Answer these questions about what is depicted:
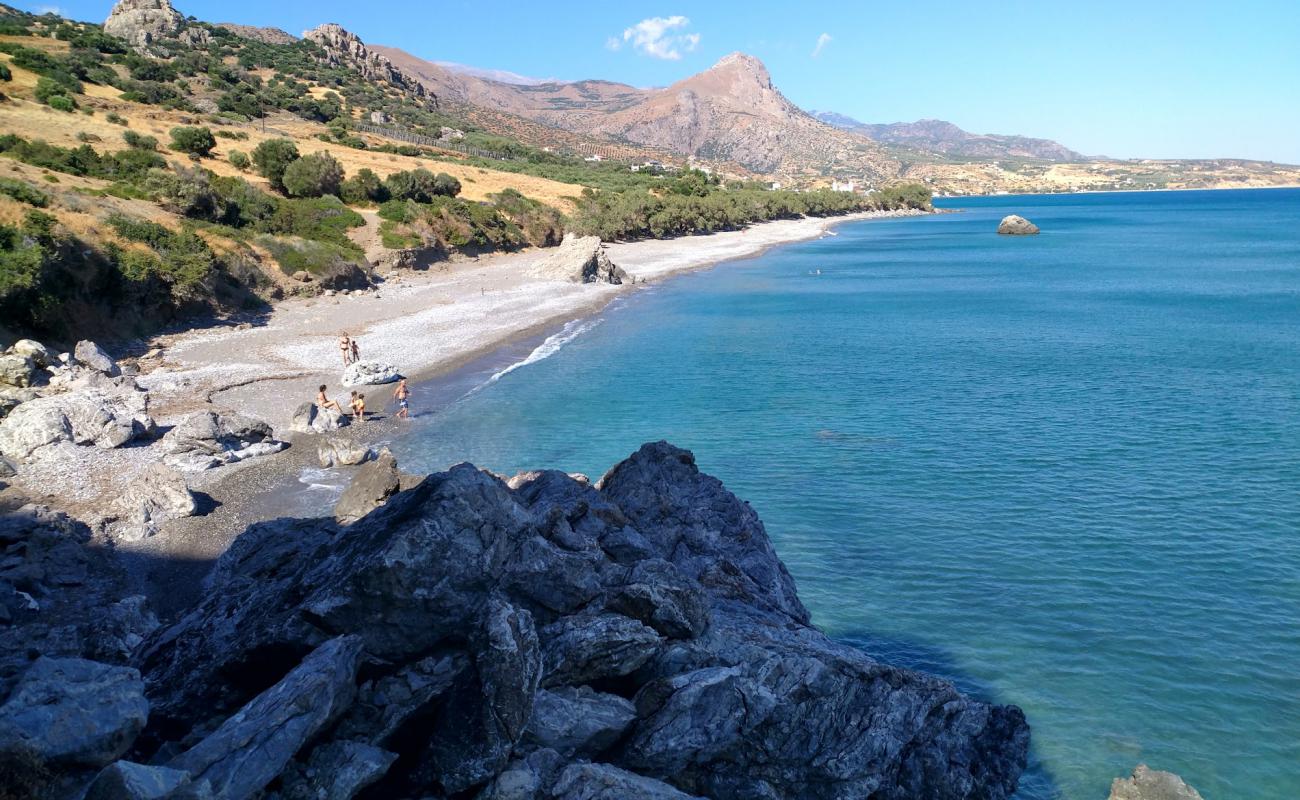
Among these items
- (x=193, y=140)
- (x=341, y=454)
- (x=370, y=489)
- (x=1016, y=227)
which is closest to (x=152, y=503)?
(x=341, y=454)

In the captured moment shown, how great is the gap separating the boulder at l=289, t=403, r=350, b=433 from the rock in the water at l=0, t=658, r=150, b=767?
64.0ft

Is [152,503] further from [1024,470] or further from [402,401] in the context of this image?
[1024,470]

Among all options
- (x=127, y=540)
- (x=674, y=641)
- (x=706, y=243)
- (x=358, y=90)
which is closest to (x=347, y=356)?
(x=127, y=540)

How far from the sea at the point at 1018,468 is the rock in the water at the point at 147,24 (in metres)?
92.2

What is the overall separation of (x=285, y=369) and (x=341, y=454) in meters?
11.5

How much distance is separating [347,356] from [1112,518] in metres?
28.0

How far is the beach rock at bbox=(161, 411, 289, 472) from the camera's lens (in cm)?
2225

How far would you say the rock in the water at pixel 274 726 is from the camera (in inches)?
264

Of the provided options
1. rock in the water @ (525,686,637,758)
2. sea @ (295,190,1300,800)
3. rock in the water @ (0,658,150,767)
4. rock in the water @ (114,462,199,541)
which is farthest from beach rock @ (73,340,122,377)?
rock in the water @ (525,686,637,758)

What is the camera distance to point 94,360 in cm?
2791

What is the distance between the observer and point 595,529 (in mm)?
12328

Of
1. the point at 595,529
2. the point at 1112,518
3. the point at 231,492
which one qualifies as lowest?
the point at 1112,518

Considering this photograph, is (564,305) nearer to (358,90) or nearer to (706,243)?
(706,243)

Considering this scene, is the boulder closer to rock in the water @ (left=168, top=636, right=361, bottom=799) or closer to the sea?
the sea
